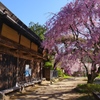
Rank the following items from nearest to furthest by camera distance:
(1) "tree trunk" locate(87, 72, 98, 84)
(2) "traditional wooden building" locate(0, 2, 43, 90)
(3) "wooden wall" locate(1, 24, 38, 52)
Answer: (2) "traditional wooden building" locate(0, 2, 43, 90) → (3) "wooden wall" locate(1, 24, 38, 52) → (1) "tree trunk" locate(87, 72, 98, 84)

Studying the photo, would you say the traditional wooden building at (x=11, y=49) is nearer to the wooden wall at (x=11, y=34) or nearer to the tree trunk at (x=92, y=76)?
the wooden wall at (x=11, y=34)

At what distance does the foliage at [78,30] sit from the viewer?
483 inches

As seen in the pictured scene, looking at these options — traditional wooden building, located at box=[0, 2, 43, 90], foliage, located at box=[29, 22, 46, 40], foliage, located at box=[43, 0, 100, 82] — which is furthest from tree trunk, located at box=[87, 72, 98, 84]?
foliage, located at box=[29, 22, 46, 40]

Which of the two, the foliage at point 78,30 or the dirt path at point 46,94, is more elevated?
the foliage at point 78,30

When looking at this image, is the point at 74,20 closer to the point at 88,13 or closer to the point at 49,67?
the point at 88,13

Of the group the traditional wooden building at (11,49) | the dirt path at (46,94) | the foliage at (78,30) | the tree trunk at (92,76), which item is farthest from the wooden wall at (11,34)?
the tree trunk at (92,76)

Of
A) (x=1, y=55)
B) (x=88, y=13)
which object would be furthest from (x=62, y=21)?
(x=1, y=55)

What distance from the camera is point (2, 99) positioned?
9.48 m

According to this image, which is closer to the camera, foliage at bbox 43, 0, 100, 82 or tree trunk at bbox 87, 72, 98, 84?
foliage at bbox 43, 0, 100, 82

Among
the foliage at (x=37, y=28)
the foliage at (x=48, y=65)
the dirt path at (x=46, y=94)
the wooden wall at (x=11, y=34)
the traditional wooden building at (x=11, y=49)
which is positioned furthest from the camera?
the foliage at (x=37, y=28)

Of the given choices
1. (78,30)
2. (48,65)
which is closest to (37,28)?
(48,65)

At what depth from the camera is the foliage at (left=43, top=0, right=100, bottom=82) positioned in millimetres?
12258

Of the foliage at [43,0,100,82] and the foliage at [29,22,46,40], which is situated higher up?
the foliage at [29,22,46,40]

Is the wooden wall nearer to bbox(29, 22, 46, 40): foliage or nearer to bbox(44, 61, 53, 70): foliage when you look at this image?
bbox(44, 61, 53, 70): foliage
